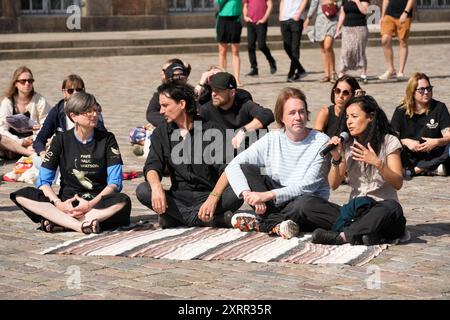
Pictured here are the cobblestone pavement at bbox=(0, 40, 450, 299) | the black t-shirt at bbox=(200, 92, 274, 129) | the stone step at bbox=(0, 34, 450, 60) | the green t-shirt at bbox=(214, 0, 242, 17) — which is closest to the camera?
the cobblestone pavement at bbox=(0, 40, 450, 299)

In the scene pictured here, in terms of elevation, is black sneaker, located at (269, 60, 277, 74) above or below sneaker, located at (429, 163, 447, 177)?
above

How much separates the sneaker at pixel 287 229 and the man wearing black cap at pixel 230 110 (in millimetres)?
1376

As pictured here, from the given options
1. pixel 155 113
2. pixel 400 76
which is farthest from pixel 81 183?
pixel 400 76

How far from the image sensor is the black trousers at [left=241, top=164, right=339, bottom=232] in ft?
28.8

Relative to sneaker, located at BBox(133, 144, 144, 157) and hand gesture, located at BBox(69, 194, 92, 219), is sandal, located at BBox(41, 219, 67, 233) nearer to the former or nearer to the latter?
hand gesture, located at BBox(69, 194, 92, 219)

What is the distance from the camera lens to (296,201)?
29.1 ft

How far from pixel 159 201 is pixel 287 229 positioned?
3.18ft

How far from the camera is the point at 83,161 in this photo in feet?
30.7

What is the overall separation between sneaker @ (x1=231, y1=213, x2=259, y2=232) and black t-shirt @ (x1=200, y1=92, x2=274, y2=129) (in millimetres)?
1298

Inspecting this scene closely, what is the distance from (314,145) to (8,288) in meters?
2.53

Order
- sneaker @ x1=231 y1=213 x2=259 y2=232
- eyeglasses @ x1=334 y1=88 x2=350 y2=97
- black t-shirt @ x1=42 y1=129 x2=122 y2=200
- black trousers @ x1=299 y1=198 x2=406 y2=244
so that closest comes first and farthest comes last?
1. black trousers @ x1=299 y1=198 x2=406 y2=244
2. sneaker @ x1=231 y1=213 x2=259 y2=232
3. black t-shirt @ x1=42 y1=129 x2=122 y2=200
4. eyeglasses @ x1=334 y1=88 x2=350 y2=97

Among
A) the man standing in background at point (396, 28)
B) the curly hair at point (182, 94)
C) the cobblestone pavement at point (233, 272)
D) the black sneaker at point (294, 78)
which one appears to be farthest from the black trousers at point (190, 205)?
the man standing in background at point (396, 28)

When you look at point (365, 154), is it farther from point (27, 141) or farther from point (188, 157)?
point (27, 141)

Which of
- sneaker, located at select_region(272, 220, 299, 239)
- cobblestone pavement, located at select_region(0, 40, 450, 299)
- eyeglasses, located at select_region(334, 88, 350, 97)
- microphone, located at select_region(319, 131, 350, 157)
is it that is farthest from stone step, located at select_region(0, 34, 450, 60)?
microphone, located at select_region(319, 131, 350, 157)
